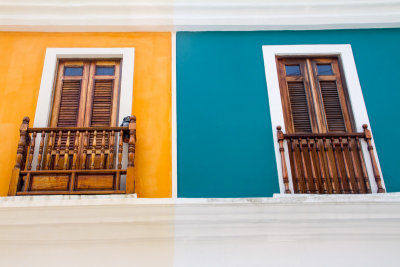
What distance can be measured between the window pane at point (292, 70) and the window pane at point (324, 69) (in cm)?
27

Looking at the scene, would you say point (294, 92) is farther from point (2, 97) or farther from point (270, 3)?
point (2, 97)

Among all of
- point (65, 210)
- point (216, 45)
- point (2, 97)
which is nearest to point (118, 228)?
point (65, 210)

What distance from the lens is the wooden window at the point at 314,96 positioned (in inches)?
197

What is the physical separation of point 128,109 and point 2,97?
154 cm

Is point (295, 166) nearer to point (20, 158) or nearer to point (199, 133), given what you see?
point (199, 133)

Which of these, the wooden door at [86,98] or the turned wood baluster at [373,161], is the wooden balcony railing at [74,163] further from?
the turned wood baluster at [373,161]

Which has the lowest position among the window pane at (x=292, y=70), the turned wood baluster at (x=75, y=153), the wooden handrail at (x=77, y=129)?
the turned wood baluster at (x=75, y=153)

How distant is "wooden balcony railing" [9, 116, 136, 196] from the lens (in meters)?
4.20

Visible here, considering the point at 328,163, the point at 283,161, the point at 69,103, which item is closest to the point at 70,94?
the point at 69,103

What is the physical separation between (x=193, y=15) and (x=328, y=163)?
2614 mm

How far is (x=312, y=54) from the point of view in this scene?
5.38 m

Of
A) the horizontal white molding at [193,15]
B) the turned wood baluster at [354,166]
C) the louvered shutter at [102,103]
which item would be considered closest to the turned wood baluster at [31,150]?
the louvered shutter at [102,103]

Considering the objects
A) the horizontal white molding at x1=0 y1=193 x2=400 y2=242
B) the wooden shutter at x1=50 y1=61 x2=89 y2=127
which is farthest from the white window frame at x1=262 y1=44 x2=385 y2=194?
the wooden shutter at x1=50 y1=61 x2=89 y2=127

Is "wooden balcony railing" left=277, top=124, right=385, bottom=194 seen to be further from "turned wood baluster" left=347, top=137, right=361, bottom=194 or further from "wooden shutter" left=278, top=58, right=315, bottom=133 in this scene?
"wooden shutter" left=278, top=58, right=315, bottom=133
